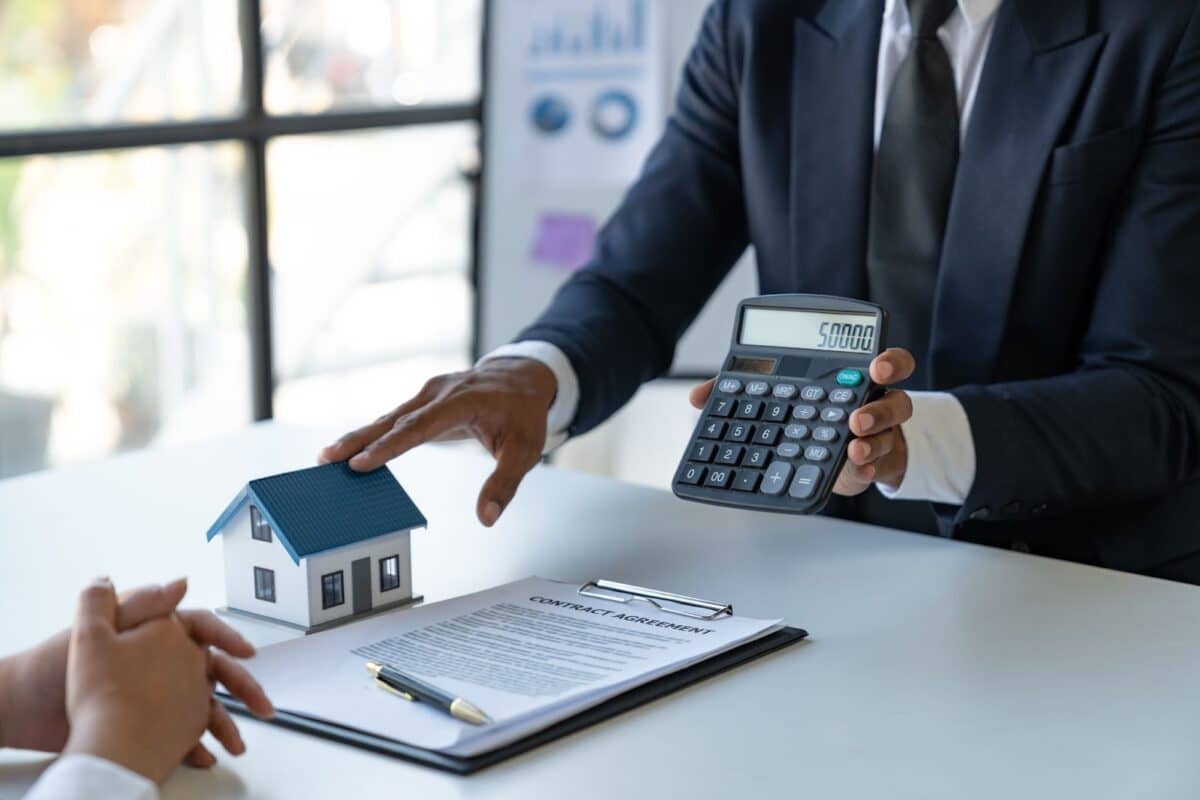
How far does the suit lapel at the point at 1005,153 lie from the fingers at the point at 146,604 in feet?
3.02

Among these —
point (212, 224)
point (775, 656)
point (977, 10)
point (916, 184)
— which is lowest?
point (775, 656)

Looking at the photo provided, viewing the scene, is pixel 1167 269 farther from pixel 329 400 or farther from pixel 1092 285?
pixel 329 400

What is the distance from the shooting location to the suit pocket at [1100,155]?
1479mm

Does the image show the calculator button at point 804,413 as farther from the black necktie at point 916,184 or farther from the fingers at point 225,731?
the fingers at point 225,731

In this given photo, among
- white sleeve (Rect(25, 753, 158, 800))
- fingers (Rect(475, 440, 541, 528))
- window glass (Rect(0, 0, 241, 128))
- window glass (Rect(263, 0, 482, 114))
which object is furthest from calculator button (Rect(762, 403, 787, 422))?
window glass (Rect(263, 0, 482, 114))

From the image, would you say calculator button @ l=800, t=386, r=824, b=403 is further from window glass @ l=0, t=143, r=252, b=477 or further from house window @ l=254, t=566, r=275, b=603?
window glass @ l=0, t=143, r=252, b=477

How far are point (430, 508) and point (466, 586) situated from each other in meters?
0.23

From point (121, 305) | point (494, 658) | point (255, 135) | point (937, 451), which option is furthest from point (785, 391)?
point (121, 305)

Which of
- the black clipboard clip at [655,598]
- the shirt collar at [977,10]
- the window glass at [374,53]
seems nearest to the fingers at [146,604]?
the black clipboard clip at [655,598]

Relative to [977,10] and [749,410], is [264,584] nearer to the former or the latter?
[749,410]

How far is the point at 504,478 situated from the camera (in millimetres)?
1335

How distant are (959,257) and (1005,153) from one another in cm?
11

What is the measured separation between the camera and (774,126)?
171 centimetres

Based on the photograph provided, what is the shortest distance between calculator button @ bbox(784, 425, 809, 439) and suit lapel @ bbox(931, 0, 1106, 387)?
16.7 inches
